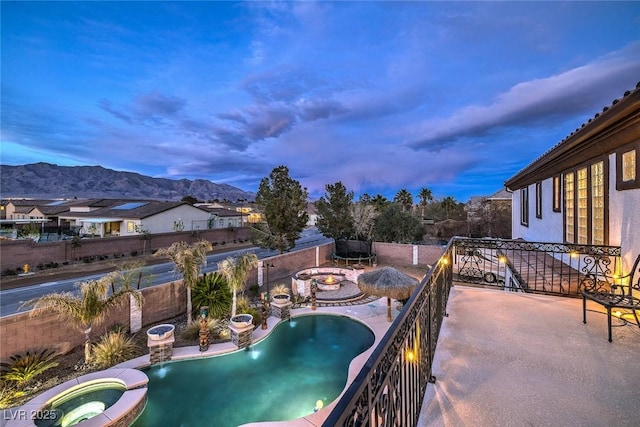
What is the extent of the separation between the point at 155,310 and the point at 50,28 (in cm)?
1621

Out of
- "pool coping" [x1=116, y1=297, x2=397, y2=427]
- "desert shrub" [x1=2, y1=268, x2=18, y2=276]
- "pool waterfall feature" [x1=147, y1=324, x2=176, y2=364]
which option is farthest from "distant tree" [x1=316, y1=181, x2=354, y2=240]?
"desert shrub" [x1=2, y1=268, x2=18, y2=276]

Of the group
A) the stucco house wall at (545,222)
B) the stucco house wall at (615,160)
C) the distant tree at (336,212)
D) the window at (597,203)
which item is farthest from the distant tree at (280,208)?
the window at (597,203)

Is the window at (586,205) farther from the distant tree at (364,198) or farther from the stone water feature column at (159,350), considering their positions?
the distant tree at (364,198)

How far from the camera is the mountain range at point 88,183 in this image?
371ft

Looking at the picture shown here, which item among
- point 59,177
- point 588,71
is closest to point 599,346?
point 588,71

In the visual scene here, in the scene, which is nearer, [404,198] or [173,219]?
[173,219]

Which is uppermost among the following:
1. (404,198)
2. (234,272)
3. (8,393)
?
(404,198)

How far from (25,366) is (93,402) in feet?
9.73

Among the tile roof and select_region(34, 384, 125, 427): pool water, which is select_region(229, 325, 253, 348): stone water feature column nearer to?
select_region(34, 384, 125, 427): pool water

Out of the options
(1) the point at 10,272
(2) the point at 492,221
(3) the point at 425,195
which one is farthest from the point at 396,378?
(3) the point at 425,195

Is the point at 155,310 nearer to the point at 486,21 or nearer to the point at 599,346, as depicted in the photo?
the point at 599,346

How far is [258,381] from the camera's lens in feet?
27.5

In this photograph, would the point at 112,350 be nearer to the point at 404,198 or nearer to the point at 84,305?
the point at 84,305

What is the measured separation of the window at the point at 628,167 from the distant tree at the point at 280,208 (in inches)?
666
